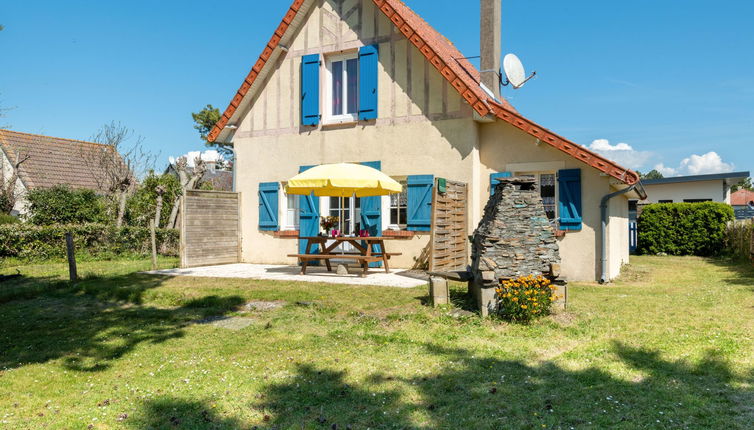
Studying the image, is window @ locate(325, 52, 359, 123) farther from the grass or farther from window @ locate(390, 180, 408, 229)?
the grass

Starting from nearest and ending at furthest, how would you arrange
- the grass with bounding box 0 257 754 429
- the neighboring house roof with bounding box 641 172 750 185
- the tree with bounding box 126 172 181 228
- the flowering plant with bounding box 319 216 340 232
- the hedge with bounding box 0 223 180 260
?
the grass with bounding box 0 257 754 429 < the flowering plant with bounding box 319 216 340 232 < the hedge with bounding box 0 223 180 260 < the tree with bounding box 126 172 181 228 < the neighboring house roof with bounding box 641 172 750 185

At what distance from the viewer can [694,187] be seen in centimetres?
2098

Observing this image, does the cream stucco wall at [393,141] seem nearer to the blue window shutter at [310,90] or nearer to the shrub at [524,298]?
the blue window shutter at [310,90]

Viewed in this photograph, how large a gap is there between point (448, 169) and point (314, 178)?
10.3 ft

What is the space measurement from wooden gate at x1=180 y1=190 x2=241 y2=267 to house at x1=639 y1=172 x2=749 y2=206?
1627 cm

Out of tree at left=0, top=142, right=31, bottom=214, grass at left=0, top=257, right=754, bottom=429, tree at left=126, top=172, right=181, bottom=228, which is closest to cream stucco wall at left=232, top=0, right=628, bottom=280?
grass at left=0, top=257, right=754, bottom=429

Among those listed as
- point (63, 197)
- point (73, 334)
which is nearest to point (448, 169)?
point (73, 334)

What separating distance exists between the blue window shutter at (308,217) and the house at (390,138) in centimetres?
3

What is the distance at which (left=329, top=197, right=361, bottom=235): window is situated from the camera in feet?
39.9

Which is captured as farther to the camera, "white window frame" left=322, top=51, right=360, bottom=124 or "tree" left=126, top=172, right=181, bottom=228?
"tree" left=126, top=172, right=181, bottom=228

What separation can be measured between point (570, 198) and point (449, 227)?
2.42 m

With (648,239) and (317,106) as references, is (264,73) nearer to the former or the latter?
(317,106)

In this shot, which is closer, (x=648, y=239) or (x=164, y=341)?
(x=164, y=341)

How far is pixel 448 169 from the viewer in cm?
1105
